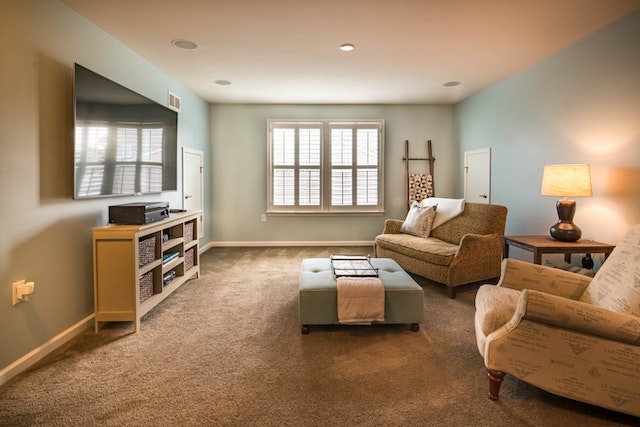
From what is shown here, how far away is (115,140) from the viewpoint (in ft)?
8.82

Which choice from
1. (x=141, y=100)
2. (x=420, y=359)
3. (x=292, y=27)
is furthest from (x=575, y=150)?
(x=141, y=100)

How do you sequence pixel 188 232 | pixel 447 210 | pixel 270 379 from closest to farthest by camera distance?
pixel 270 379
pixel 188 232
pixel 447 210

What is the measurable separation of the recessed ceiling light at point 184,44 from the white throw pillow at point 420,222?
3.02 m

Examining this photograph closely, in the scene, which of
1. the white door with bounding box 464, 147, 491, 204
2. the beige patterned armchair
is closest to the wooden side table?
the beige patterned armchair

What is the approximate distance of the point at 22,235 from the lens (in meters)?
2.04

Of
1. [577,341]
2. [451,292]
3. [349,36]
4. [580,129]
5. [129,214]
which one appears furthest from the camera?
[451,292]

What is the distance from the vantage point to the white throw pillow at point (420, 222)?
13.5 ft

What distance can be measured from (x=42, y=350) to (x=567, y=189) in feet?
13.0

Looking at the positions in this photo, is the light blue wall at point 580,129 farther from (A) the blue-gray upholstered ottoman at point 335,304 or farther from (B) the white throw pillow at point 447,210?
(A) the blue-gray upholstered ottoman at point 335,304

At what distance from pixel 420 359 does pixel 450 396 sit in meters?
0.37

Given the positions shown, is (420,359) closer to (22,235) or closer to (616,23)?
(22,235)

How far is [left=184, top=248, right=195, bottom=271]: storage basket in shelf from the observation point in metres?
3.57

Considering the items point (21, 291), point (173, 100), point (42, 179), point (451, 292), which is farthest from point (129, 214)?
point (451, 292)

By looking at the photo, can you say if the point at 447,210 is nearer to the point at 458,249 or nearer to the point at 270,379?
the point at 458,249
